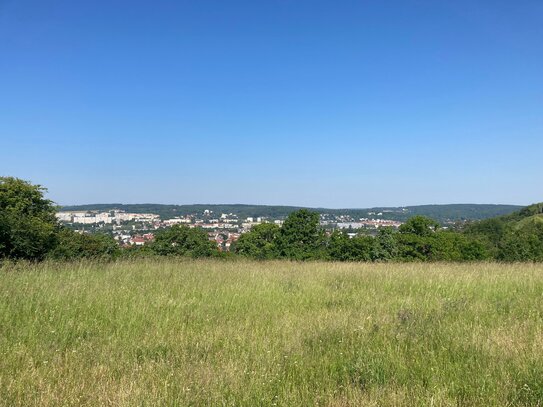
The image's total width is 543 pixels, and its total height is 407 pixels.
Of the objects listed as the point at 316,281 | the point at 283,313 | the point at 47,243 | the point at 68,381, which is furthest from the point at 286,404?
the point at 47,243

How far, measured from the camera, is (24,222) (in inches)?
542

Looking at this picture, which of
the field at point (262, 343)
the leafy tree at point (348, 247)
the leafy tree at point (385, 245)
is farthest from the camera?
the leafy tree at point (348, 247)

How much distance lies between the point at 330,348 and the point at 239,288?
3.64 m

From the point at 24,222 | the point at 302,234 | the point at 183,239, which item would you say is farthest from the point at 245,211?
the point at 24,222

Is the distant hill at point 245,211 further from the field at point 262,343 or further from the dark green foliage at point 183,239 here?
the field at point 262,343

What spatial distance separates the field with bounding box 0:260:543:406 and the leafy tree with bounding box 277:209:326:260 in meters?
27.1

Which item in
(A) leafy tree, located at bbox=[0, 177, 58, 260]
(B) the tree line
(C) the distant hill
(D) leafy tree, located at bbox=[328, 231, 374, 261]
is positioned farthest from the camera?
(C) the distant hill

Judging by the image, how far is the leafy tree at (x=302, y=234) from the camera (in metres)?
35.6

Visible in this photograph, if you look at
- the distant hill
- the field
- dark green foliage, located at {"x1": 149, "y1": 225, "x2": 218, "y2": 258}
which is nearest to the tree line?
dark green foliage, located at {"x1": 149, "y1": 225, "x2": 218, "y2": 258}

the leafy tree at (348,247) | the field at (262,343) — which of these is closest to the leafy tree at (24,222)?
the field at (262,343)

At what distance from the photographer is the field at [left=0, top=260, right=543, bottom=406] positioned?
3.35 metres

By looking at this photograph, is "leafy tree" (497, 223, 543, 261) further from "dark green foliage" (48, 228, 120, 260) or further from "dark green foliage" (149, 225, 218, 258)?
"dark green foliage" (48, 228, 120, 260)

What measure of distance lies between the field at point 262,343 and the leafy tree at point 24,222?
5697 mm

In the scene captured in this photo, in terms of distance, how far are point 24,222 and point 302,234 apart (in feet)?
82.1
